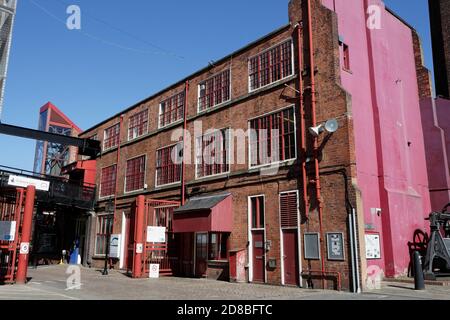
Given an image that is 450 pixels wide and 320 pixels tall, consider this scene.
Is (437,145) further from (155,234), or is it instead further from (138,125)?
(138,125)

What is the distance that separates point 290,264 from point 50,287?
876 centimetres

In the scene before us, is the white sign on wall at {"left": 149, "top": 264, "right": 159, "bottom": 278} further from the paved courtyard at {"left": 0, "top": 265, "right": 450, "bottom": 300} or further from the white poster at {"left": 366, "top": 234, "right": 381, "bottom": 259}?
the white poster at {"left": 366, "top": 234, "right": 381, "bottom": 259}

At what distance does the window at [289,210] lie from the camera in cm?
1606

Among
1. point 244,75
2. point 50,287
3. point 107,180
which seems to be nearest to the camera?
point 50,287

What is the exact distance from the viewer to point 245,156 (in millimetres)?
18828

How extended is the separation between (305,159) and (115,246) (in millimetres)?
15786

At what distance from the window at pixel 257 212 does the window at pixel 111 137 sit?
1526 cm

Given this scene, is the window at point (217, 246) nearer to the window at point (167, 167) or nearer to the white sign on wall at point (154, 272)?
the white sign on wall at point (154, 272)

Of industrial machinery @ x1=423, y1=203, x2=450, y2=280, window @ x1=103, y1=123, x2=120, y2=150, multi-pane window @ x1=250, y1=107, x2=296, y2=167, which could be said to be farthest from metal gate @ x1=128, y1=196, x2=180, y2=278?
industrial machinery @ x1=423, y1=203, x2=450, y2=280

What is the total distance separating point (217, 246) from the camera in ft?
64.3

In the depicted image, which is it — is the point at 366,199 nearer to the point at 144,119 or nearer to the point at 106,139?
the point at 144,119

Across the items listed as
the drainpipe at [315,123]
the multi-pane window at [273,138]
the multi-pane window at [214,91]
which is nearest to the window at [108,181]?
the multi-pane window at [214,91]

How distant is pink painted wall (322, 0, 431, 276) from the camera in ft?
53.3

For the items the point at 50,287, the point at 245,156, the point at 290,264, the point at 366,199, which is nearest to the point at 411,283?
the point at 366,199
